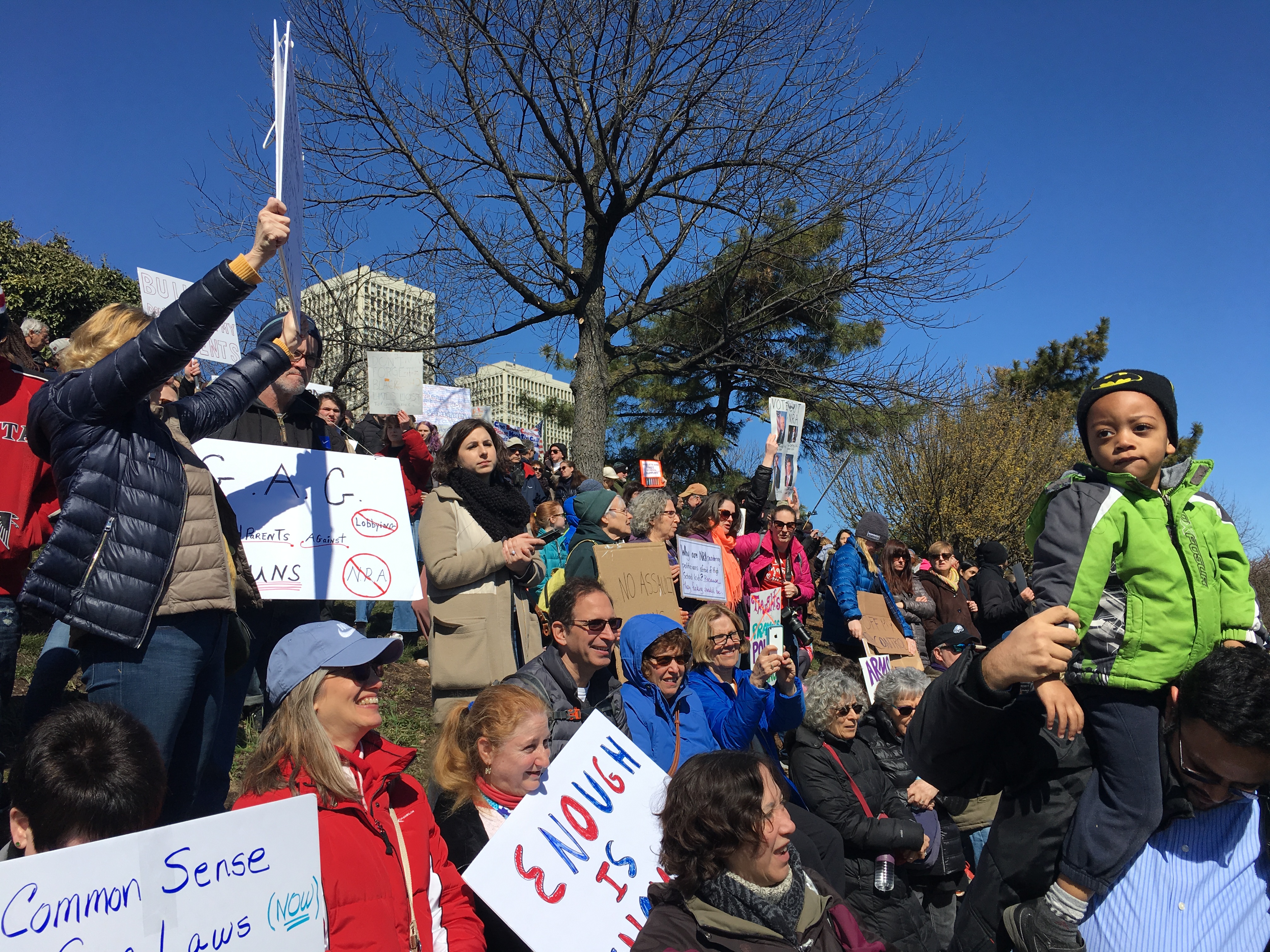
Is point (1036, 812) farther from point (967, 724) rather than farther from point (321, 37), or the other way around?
point (321, 37)

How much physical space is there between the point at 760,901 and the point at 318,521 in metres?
2.59

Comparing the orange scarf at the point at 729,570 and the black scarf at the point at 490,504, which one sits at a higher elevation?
the black scarf at the point at 490,504

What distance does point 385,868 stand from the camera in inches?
88.7

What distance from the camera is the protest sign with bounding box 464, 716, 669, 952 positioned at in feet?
8.16

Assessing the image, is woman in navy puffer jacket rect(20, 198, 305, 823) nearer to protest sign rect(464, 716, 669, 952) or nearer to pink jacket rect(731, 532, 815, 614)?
protest sign rect(464, 716, 669, 952)

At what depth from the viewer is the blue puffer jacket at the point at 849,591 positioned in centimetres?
782

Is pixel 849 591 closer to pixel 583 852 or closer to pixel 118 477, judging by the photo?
pixel 583 852

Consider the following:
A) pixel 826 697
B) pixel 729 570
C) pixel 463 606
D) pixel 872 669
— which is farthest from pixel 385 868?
pixel 872 669

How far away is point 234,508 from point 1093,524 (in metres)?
3.32

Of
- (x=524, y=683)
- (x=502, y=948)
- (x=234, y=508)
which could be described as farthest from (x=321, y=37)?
(x=502, y=948)

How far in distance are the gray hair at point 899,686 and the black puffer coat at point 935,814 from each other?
0.22 m

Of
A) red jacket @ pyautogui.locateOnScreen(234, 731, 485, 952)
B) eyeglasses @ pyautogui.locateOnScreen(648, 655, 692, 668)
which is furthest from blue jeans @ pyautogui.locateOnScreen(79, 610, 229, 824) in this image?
eyeglasses @ pyautogui.locateOnScreen(648, 655, 692, 668)

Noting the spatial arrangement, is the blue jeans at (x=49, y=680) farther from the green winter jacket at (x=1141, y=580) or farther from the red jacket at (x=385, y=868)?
the green winter jacket at (x=1141, y=580)

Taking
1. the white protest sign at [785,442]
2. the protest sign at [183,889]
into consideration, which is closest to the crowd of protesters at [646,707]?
the protest sign at [183,889]
